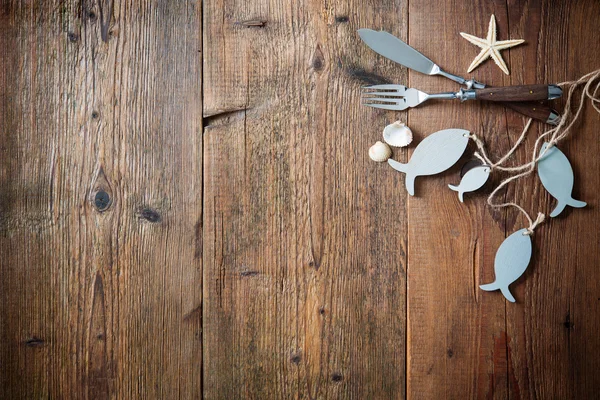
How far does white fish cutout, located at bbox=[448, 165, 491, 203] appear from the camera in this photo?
0.75 metres

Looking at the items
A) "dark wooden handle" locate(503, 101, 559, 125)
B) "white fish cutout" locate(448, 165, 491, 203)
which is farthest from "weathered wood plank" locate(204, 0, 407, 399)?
"dark wooden handle" locate(503, 101, 559, 125)

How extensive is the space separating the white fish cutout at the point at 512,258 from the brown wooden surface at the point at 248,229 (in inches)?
0.8

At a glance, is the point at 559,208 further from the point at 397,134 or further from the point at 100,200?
the point at 100,200

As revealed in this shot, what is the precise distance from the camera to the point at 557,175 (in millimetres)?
759

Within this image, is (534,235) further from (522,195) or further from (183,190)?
(183,190)

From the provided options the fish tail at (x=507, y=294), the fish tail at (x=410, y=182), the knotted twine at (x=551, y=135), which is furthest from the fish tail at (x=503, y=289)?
the fish tail at (x=410, y=182)

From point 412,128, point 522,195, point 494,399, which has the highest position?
point 412,128

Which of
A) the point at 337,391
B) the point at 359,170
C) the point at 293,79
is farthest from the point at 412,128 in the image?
the point at 337,391

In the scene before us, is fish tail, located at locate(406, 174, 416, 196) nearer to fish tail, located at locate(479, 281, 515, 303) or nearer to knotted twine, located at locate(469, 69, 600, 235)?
knotted twine, located at locate(469, 69, 600, 235)

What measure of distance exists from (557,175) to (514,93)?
6.5 inches

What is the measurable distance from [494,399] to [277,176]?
0.56 metres

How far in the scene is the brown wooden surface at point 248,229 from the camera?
0.79 m

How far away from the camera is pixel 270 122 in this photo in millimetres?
791

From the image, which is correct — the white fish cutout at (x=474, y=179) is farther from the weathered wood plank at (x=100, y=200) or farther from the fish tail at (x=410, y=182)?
the weathered wood plank at (x=100, y=200)
